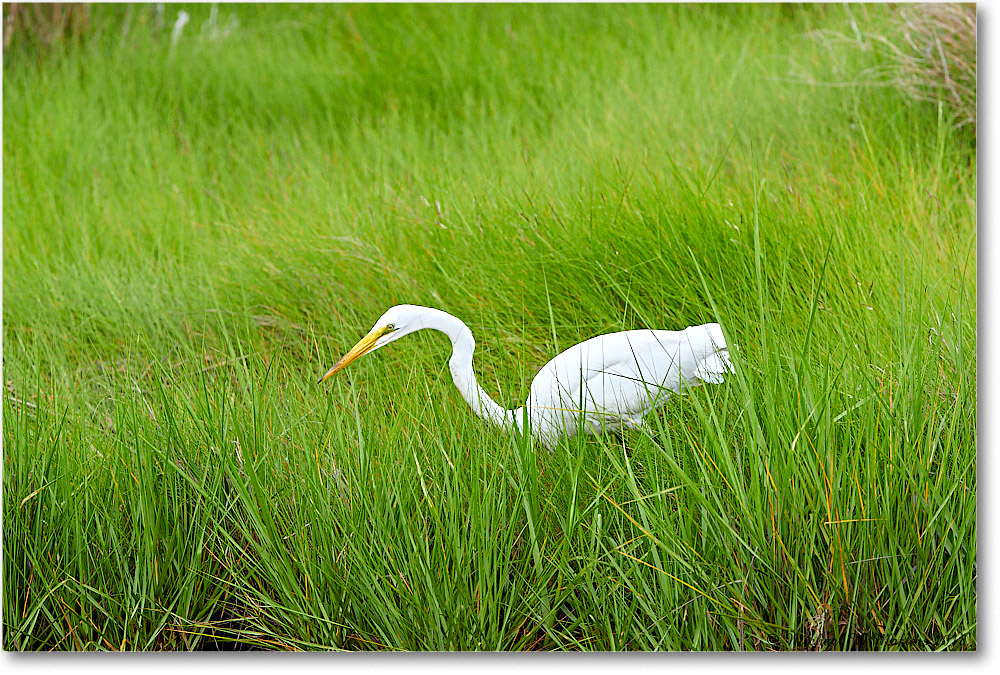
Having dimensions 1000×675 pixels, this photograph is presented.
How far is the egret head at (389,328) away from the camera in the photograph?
4.22 ft

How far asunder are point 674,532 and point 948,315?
2.13 feet

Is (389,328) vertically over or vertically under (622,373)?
over

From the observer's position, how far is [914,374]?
3.81 feet

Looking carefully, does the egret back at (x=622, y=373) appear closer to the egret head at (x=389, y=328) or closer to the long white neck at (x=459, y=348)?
the long white neck at (x=459, y=348)

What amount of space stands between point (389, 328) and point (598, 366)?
356mm

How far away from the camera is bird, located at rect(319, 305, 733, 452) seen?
1240mm

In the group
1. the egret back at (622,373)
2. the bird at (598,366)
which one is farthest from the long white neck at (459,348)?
the egret back at (622,373)

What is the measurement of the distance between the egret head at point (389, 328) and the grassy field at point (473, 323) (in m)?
0.08

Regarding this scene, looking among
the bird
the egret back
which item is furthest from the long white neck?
the egret back

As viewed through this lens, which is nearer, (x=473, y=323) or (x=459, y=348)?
(x=459, y=348)

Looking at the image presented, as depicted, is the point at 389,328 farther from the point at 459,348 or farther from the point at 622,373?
the point at 622,373

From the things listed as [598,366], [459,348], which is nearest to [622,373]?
[598,366]

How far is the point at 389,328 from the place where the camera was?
51.1 inches

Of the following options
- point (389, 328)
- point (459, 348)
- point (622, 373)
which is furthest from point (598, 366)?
point (389, 328)
